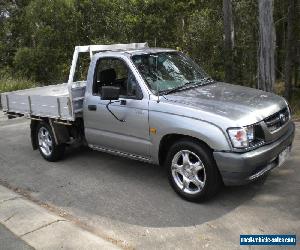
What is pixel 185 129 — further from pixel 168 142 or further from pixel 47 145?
pixel 47 145

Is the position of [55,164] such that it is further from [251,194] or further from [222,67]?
[222,67]

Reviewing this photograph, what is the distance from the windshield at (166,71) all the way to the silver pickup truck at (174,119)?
0.6 inches

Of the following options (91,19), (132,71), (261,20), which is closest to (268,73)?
(261,20)

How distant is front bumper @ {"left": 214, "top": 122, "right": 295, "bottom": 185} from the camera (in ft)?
15.7

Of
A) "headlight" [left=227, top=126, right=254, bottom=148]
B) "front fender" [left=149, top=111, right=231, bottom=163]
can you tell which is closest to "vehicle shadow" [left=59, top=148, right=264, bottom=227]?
"front fender" [left=149, top=111, right=231, bottom=163]

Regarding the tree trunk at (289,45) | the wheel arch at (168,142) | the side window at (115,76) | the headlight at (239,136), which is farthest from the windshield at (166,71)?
the tree trunk at (289,45)

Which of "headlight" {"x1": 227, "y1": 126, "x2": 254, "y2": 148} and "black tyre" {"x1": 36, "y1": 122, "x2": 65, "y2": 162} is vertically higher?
"headlight" {"x1": 227, "y1": 126, "x2": 254, "y2": 148}

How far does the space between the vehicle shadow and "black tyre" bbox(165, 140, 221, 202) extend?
0.15m

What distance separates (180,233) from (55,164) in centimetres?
355

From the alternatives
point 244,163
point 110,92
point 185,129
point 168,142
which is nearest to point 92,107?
point 110,92

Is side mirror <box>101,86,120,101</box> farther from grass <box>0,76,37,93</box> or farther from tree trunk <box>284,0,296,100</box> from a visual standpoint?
grass <box>0,76,37,93</box>

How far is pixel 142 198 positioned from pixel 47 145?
2.71 metres

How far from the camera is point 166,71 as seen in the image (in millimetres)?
6168

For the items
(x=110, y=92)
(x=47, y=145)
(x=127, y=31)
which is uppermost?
(x=127, y=31)
